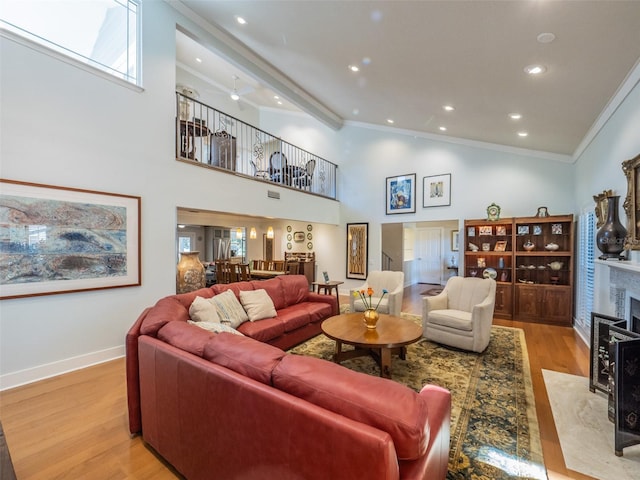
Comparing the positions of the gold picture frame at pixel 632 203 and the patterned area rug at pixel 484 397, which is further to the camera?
the gold picture frame at pixel 632 203

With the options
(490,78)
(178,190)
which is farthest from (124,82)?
(490,78)

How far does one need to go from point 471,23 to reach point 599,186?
3021 mm

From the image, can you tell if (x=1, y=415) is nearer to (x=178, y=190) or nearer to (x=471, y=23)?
(x=178, y=190)

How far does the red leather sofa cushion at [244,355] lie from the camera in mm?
1412

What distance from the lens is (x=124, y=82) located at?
11.9 ft

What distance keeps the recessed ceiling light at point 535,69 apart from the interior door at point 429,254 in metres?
7.41

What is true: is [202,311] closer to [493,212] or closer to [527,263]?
[493,212]

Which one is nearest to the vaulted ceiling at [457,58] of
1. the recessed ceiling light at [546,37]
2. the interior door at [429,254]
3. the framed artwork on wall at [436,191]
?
the recessed ceiling light at [546,37]

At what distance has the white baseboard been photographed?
289 cm

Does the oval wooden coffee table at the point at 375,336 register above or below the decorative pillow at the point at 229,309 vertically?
below

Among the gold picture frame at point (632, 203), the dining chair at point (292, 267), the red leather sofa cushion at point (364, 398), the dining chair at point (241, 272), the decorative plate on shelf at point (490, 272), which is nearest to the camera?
the red leather sofa cushion at point (364, 398)

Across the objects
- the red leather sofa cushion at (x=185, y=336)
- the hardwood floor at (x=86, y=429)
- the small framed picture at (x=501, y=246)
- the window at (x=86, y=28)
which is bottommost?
the hardwood floor at (x=86, y=429)

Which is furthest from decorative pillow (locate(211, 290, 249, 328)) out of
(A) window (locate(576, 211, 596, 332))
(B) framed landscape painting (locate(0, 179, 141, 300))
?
(A) window (locate(576, 211, 596, 332))

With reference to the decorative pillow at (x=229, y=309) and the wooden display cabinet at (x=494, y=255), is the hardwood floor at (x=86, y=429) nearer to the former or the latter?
the decorative pillow at (x=229, y=309)
